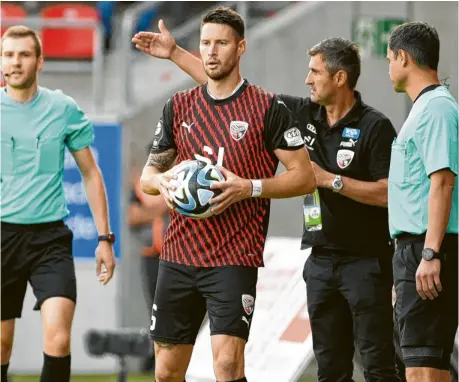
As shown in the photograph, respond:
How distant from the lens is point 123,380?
9.72 metres

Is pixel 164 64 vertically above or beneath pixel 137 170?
above

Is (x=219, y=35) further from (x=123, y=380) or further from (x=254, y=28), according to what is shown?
(x=254, y=28)

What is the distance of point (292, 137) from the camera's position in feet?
21.3

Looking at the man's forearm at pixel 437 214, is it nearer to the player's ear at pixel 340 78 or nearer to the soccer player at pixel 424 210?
the soccer player at pixel 424 210

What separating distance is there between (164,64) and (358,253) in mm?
7822

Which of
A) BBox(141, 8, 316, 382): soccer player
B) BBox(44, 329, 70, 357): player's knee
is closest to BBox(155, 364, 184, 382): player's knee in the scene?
BBox(141, 8, 316, 382): soccer player

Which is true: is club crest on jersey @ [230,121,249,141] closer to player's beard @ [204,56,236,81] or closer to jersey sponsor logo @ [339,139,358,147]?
player's beard @ [204,56,236,81]

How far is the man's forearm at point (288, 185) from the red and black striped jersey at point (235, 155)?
159 mm

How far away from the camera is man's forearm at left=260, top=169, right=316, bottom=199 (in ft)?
20.8

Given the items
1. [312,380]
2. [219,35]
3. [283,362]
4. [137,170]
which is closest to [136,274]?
[137,170]

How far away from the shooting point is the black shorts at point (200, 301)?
6.35 meters

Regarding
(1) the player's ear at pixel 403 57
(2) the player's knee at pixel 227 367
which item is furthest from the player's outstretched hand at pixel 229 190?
(1) the player's ear at pixel 403 57

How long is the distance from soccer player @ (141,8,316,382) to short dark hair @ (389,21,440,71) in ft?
2.40

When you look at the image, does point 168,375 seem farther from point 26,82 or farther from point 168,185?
point 26,82
